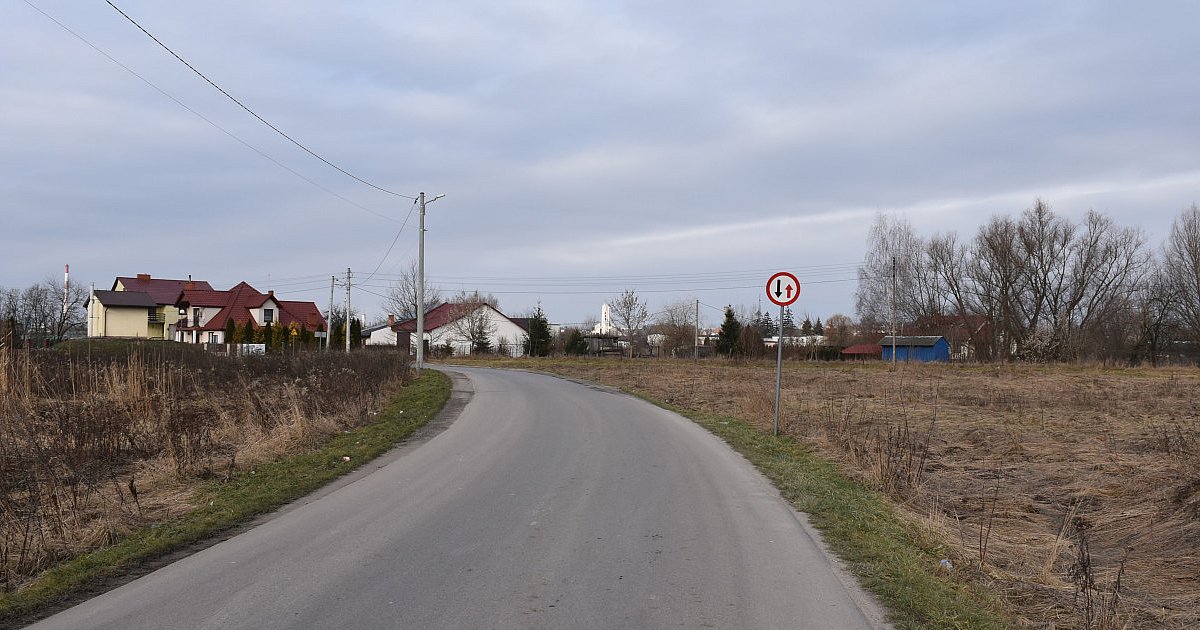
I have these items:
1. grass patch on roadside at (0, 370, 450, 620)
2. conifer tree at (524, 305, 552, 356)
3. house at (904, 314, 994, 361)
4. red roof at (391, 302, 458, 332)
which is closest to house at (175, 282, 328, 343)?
red roof at (391, 302, 458, 332)

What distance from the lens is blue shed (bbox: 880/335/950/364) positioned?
76.7 metres

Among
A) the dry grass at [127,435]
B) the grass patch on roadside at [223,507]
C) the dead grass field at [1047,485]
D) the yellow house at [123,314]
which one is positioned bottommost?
the dead grass field at [1047,485]

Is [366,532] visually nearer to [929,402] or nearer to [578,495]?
[578,495]

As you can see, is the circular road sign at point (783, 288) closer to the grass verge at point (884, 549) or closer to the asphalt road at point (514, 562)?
the grass verge at point (884, 549)

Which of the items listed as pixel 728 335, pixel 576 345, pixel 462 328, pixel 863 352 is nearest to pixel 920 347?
pixel 863 352

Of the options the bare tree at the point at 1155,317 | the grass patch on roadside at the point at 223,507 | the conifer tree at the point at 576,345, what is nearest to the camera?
the grass patch on roadside at the point at 223,507

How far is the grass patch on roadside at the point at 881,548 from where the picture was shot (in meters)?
5.55

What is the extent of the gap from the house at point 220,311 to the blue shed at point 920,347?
57.0 metres

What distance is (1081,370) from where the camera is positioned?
4934 centimetres

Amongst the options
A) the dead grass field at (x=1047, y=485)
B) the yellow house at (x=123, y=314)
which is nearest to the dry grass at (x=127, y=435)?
the dead grass field at (x=1047, y=485)

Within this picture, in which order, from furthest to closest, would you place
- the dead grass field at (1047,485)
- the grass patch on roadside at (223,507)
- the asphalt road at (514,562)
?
the dead grass field at (1047,485)
the grass patch on roadside at (223,507)
the asphalt road at (514,562)

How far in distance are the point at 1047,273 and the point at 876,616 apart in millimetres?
68771

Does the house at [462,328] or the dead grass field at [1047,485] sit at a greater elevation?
the house at [462,328]

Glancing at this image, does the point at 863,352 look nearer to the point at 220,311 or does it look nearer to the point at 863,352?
the point at 863,352
